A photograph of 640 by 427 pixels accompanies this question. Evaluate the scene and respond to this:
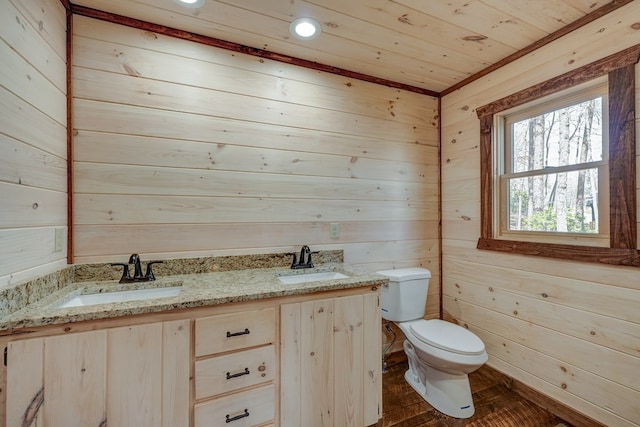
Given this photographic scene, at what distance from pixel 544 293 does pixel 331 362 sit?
4.59 ft

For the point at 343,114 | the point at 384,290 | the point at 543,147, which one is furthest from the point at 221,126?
the point at 543,147

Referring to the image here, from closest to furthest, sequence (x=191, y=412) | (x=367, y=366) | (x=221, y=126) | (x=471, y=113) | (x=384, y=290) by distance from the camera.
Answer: (x=191, y=412), (x=367, y=366), (x=221, y=126), (x=384, y=290), (x=471, y=113)

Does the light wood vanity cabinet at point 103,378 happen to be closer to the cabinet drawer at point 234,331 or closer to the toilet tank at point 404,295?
the cabinet drawer at point 234,331

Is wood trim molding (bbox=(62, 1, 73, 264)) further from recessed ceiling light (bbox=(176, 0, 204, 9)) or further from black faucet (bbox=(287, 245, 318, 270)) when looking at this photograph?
black faucet (bbox=(287, 245, 318, 270))

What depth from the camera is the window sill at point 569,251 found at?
1382mm

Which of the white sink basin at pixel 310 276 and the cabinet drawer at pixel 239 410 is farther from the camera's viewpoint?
the white sink basin at pixel 310 276

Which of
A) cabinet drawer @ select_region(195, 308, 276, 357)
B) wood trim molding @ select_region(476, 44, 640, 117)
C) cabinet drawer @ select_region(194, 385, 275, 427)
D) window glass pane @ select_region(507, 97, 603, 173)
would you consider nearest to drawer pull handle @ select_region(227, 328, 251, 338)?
cabinet drawer @ select_region(195, 308, 276, 357)

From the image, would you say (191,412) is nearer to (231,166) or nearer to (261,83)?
(231,166)

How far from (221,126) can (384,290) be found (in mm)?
1598

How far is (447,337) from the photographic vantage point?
1.74 m

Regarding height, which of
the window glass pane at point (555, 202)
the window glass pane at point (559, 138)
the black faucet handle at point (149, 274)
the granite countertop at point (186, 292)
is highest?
the window glass pane at point (559, 138)

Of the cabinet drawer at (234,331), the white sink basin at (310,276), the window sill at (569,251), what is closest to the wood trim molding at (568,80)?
the window sill at (569,251)

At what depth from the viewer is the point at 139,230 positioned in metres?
1.56

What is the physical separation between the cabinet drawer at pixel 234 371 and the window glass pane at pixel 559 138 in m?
2.04
